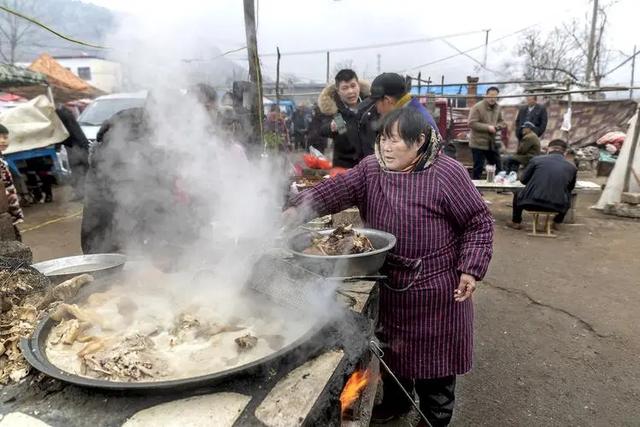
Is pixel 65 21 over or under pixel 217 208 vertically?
over

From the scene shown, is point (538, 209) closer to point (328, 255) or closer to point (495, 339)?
point (495, 339)

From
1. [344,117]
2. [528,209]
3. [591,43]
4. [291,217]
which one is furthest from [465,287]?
[591,43]

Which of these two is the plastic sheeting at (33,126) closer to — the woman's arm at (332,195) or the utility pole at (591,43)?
the woman's arm at (332,195)

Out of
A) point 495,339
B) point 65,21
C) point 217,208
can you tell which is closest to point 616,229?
point 495,339

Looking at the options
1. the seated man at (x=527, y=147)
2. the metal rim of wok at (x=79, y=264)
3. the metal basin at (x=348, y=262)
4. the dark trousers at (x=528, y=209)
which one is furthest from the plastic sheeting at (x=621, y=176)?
the metal rim of wok at (x=79, y=264)

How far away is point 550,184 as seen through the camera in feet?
21.5

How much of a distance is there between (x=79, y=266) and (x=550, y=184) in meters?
6.29

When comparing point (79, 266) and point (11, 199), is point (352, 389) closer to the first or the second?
point (79, 266)

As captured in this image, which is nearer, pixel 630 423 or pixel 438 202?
pixel 438 202

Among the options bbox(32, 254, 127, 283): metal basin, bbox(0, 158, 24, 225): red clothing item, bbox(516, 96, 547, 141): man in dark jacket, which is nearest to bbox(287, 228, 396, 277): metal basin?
bbox(32, 254, 127, 283): metal basin

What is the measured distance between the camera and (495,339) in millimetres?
3889

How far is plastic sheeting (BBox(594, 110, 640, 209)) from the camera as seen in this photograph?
300 inches

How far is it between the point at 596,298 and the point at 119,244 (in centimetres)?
470

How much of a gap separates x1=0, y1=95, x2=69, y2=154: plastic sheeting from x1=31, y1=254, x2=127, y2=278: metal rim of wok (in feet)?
23.7
